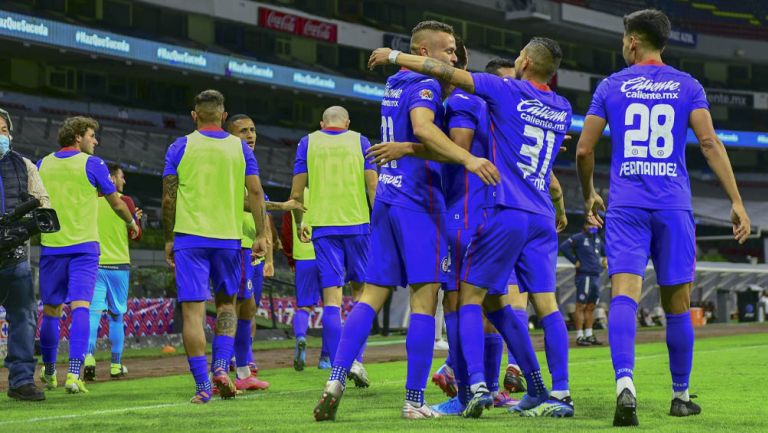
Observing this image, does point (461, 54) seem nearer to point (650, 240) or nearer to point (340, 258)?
point (650, 240)

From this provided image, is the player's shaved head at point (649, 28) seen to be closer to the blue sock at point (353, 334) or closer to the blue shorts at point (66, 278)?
the blue sock at point (353, 334)

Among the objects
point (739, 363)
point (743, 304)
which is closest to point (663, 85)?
point (739, 363)

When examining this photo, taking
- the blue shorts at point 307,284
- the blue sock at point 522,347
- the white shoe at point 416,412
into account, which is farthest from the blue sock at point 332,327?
the white shoe at point 416,412

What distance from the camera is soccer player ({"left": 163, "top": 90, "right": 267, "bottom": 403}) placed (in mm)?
7797

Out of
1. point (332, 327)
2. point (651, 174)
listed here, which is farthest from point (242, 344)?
point (651, 174)

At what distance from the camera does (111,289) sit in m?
11.9

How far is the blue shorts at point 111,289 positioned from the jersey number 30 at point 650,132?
696 cm

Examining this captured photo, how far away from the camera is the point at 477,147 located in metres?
6.80

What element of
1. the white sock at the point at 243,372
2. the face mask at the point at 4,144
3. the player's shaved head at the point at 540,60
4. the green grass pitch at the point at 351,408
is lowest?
the green grass pitch at the point at 351,408

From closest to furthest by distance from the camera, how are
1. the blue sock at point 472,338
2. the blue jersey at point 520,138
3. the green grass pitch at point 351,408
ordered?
1. the green grass pitch at point 351,408
2. the blue sock at point 472,338
3. the blue jersey at point 520,138

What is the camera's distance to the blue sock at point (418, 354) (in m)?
6.35

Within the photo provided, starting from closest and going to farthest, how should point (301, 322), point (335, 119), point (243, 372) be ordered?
1. point (243, 372)
2. point (335, 119)
3. point (301, 322)

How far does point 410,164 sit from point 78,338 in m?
4.37

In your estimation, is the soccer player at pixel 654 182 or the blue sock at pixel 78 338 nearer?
the soccer player at pixel 654 182
